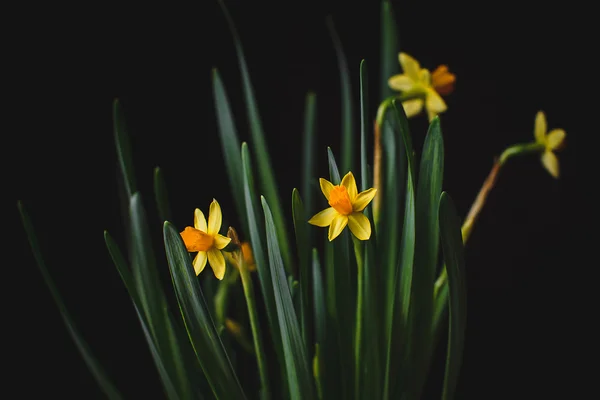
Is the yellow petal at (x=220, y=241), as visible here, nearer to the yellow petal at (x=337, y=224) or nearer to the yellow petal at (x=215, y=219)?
the yellow petal at (x=215, y=219)

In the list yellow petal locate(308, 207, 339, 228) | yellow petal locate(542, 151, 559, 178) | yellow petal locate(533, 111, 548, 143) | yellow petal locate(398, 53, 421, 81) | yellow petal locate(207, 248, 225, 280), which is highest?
yellow petal locate(398, 53, 421, 81)

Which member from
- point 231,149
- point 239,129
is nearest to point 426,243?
point 231,149

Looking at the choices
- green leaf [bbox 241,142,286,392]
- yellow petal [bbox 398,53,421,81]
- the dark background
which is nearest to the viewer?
green leaf [bbox 241,142,286,392]

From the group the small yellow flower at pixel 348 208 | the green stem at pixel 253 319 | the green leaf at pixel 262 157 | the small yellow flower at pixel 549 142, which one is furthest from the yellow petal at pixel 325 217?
the small yellow flower at pixel 549 142

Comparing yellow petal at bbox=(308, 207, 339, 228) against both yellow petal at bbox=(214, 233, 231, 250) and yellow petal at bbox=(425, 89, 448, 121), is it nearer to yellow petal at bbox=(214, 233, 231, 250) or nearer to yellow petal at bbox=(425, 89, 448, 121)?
yellow petal at bbox=(214, 233, 231, 250)

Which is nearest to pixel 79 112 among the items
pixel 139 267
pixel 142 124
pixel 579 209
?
pixel 142 124

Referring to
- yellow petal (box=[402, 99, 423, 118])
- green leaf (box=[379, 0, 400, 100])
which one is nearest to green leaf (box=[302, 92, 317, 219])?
green leaf (box=[379, 0, 400, 100])

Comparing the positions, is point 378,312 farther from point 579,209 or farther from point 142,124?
point 579,209
